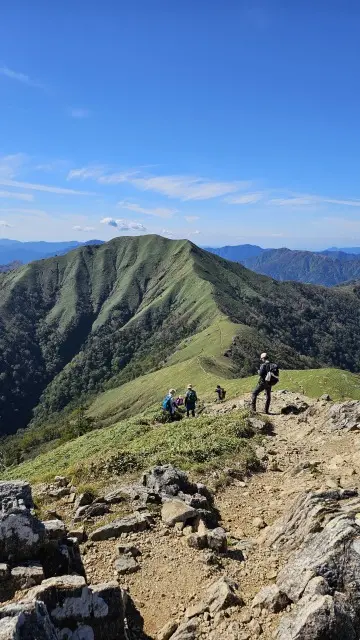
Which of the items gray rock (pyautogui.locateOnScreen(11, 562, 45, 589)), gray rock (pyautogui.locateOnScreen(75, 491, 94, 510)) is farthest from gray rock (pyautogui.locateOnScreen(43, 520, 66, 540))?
gray rock (pyautogui.locateOnScreen(75, 491, 94, 510))

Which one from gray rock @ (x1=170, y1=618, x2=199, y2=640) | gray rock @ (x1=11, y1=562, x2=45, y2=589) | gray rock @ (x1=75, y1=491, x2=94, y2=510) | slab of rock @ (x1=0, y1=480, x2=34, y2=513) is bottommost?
gray rock @ (x1=75, y1=491, x2=94, y2=510)

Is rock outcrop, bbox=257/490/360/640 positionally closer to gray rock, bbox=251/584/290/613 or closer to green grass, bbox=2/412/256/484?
gray rock, bbox=251/584/290/613

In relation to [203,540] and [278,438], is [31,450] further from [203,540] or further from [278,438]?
[203,540]

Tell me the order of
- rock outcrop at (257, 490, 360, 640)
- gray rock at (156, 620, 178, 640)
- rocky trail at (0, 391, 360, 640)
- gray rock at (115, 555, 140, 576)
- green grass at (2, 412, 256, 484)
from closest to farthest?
rock outcrop at (257, 490, 360, 640) → rocky trail at (0, 391, 360, 640) → gray rock at (156, 620, 178, 640) → gray rock at (115, 555, 140, 576) → green grass at (2, 412, 256, 484)

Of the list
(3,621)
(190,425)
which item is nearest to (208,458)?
(190,425)

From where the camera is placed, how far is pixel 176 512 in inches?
590

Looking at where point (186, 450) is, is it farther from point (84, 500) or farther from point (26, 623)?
point (26, 623)

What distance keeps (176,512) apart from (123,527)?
179 centimetres

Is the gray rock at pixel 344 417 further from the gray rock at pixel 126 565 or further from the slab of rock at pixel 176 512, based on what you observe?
the gray rock at pixel 126 565

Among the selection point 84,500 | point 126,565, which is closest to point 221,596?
point 126,565

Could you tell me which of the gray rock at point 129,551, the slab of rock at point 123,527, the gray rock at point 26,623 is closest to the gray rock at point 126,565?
the gray rock at point 129,551

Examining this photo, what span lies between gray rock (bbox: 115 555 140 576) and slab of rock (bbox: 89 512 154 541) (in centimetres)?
149

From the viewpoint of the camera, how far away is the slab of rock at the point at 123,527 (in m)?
14.0

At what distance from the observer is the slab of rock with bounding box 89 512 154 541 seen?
1399 cm
